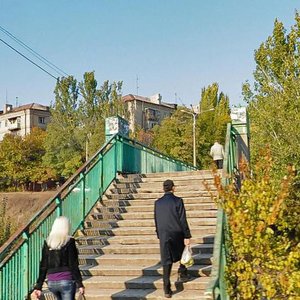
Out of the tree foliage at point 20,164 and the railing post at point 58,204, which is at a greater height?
the tree foliage at point 20,164

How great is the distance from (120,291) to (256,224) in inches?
90.8

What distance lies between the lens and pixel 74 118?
56.9m

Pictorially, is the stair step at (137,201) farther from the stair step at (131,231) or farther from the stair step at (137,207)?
the stair step at (131,231)

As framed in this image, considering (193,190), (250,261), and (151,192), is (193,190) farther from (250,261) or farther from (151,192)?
(250,261)

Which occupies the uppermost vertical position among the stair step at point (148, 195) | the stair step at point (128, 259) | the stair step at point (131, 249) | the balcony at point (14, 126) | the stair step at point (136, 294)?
the balcony at point (14, 126)

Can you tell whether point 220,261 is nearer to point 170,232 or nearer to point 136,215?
point 170,232

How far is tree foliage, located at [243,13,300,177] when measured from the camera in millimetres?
Answer: 16844

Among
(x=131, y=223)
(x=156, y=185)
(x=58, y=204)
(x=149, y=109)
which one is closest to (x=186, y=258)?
(x=58, y=204)

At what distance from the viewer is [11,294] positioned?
6.21m

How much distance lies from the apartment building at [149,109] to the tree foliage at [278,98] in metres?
51.6

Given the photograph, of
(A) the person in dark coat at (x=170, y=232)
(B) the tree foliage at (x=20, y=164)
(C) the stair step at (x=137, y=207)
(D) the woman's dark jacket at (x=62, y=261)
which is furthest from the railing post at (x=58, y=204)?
(B) the tree foliage at (x=20, y=164)

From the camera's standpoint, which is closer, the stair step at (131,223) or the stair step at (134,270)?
the stair step at (134,270)

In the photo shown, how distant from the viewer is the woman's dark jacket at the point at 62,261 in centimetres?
487

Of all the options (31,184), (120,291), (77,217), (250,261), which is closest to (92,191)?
(77,217)
